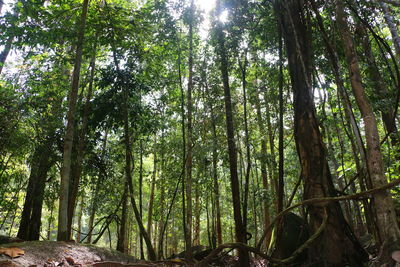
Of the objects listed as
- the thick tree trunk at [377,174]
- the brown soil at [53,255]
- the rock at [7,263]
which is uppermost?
the thick tree trunk at [377,174]

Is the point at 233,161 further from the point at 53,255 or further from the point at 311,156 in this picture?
the point at 53,255

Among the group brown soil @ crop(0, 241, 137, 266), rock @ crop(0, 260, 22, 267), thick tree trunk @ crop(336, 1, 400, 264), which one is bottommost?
rock @ crop(0, 260, 22, 267)

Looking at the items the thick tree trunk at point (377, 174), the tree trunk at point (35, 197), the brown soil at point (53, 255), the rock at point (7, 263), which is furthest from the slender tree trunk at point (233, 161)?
the tree trunk at point (35, 197)

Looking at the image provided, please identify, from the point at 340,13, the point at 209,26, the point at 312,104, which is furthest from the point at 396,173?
the point at 209,26

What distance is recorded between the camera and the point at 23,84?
844cm

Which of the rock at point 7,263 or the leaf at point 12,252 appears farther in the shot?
the leaf at point 12,252

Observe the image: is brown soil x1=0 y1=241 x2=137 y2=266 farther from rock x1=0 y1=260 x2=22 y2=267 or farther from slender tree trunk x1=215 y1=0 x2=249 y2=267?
slender tree trunk x1=215 y1=0 x2=249 y2=267

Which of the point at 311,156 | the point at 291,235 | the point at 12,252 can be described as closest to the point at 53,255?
the point at 12,252

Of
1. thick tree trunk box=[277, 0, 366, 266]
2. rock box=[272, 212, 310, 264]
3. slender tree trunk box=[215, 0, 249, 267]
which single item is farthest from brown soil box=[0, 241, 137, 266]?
rock box=[272, 212, 310, 264]

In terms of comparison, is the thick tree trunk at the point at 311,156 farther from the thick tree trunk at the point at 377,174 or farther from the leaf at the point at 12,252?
the leaf at the point at 12,252

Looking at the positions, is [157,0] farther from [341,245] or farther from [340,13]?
[341,245]

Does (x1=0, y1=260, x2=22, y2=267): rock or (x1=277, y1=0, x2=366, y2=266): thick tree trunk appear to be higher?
(x1=277, y1=0, x2=366, y2=266): thick tree trunk

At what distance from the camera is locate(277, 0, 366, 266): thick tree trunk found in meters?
3.99

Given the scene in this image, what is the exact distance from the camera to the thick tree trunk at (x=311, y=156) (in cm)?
399
